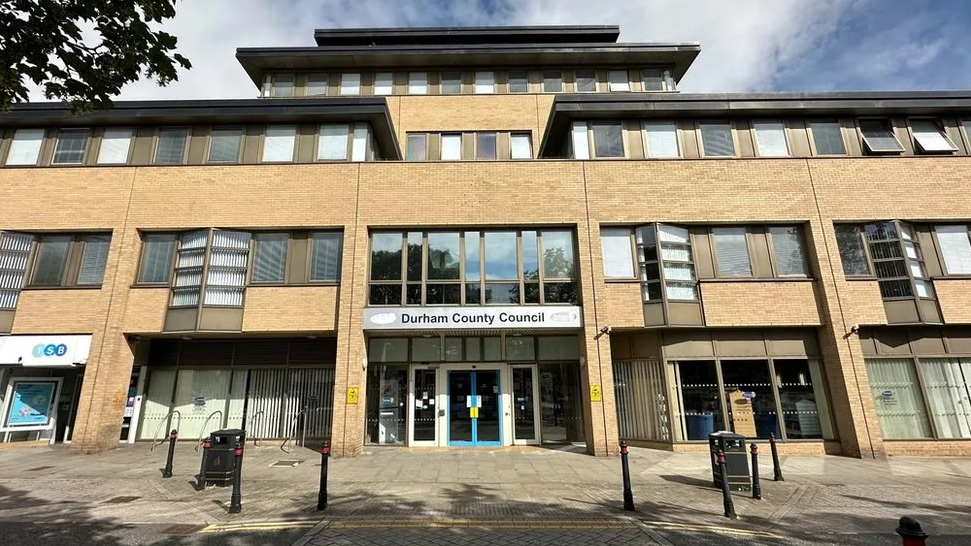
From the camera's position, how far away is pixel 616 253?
44.1 feet

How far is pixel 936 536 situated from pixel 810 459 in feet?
19.3

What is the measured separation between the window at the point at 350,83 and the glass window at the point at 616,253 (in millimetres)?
13706

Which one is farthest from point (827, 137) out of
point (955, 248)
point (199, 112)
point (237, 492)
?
point (199, 112)

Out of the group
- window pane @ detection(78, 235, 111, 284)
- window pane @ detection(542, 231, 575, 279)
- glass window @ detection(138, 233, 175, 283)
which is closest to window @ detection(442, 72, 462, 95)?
window pane @ detection(542, 231, 575, 279)

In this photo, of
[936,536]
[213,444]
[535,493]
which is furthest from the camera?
[213,444]

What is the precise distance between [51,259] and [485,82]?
17.3 metres

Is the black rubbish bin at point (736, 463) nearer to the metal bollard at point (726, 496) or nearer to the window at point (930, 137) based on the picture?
the metal bollard at point (726, 496)

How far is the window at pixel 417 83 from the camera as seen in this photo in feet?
66.2

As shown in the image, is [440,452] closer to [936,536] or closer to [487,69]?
[936,536]

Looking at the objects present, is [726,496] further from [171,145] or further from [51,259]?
[51,259]

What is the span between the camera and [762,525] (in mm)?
6586

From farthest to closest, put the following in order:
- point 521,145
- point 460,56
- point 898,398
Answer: point 460,56 → point 521,145 → point 898,398

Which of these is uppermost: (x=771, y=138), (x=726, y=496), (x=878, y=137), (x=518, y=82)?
(x=518, y=82)

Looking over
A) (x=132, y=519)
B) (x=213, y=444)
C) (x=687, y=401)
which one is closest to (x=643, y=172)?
(x=687, y=401)
